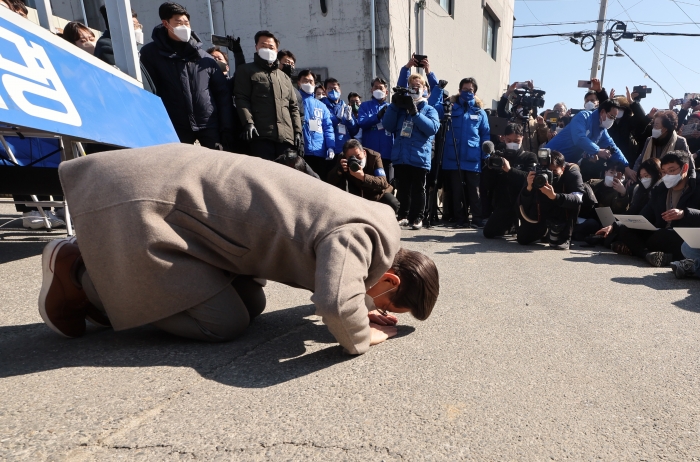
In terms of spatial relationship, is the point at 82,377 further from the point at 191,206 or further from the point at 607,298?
the point at 607,298

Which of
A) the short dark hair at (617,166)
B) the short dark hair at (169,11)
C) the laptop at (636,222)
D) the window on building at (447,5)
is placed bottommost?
the laptop at (636,222)

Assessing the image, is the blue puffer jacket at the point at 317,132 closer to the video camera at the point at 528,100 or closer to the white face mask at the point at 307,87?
the white face mask at the point at 307,87

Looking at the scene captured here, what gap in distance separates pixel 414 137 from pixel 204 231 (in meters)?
3.64

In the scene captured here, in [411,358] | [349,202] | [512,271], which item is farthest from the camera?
[512,271]

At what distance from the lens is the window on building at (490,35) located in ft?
50.4

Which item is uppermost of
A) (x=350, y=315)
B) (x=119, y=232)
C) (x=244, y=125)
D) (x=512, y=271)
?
(x=244, y=125)

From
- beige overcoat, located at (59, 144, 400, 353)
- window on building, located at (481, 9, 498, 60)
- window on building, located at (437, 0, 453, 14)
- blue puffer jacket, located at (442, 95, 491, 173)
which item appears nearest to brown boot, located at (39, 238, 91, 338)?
beige overcoat, located at (59, 144, 400, 353)

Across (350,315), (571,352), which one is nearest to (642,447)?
(571,352)

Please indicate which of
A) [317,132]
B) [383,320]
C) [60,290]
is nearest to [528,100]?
[317,132]

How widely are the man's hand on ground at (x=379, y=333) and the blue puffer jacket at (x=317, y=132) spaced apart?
3378 millimetres

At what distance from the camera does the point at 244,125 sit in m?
3.89

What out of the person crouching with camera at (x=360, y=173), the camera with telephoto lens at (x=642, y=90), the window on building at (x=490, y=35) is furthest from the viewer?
the window on building at (x=490, y=35)

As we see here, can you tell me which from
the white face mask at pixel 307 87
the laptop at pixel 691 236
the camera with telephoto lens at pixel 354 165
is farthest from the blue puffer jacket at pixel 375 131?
the laptop at pixel 691 236

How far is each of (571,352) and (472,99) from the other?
13.8 feet
